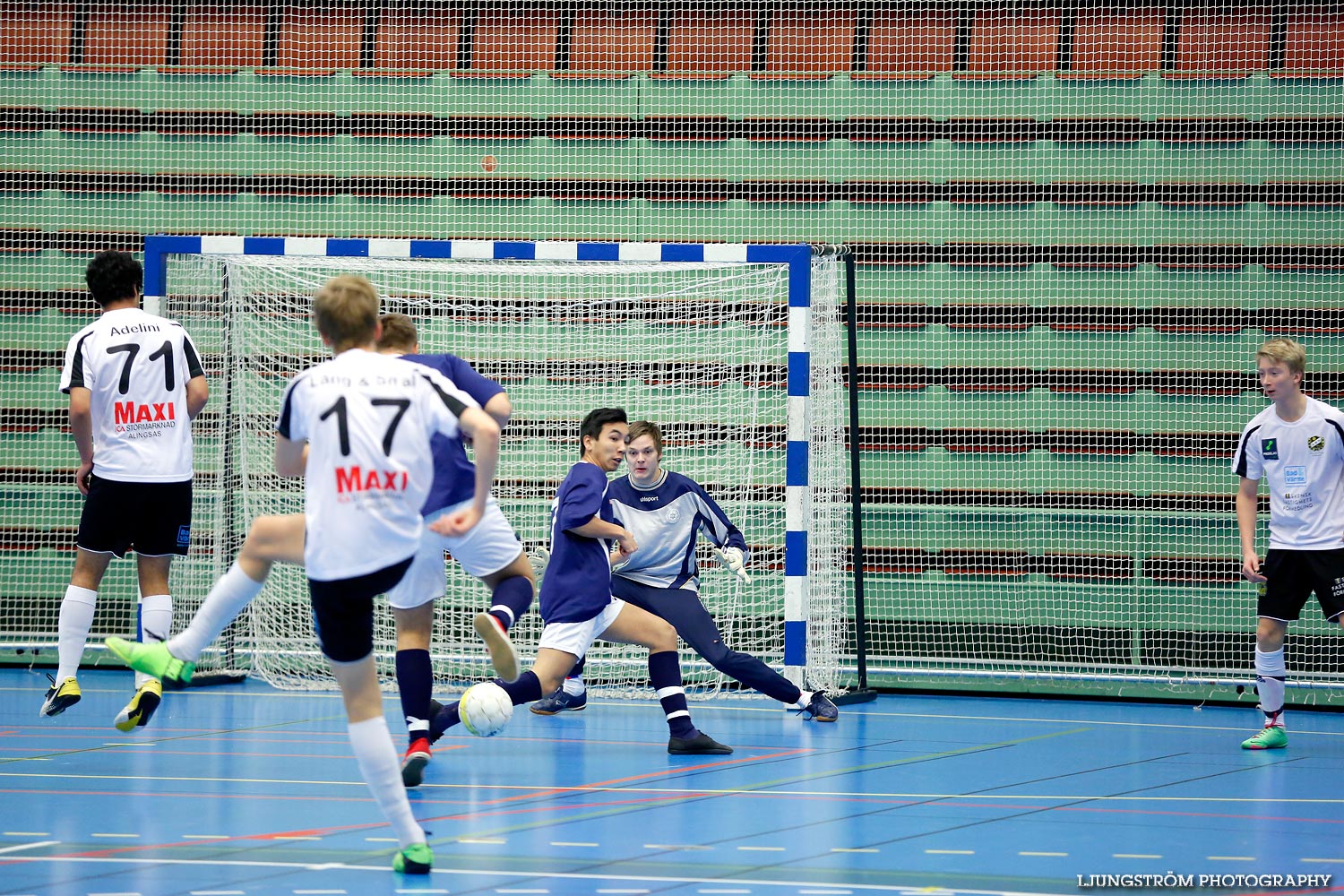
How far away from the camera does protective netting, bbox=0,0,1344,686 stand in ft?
34.4

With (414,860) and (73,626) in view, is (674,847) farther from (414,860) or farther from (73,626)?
(73,626)

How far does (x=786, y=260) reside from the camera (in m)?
8.62

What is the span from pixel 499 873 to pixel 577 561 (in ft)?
8.89

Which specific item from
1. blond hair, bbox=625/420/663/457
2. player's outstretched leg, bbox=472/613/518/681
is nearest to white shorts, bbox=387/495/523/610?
player's outstretched leg, bbox=472/613/518/681

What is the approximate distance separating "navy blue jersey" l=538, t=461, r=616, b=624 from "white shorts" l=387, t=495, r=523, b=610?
2.45 ft

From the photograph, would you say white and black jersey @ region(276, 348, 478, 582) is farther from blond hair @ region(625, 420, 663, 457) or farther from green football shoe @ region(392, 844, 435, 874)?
blond hair @ region(625, 420, 663, 457)

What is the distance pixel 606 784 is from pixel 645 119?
664cm

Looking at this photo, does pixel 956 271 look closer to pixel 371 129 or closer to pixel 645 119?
pixel 645 119

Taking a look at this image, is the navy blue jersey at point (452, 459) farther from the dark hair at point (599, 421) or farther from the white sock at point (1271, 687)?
the white sock at point (1271, 687)

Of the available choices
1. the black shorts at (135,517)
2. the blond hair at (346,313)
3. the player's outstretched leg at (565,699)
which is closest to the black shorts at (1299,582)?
the player's outstretched leg at (565,699)

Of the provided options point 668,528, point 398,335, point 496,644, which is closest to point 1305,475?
point 668,528

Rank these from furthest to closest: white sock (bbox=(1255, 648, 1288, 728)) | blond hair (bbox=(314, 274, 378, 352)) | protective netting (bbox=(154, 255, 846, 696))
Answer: protective netting (bbox=(154, 255, 846, 696)), white sock (bbox=(1255, 648, 1288, 728)), blond hair (bbox=(314, 274, 378, 352))

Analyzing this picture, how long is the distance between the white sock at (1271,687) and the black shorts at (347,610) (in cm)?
496

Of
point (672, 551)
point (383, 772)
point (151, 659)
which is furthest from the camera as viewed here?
point (672, 551)
